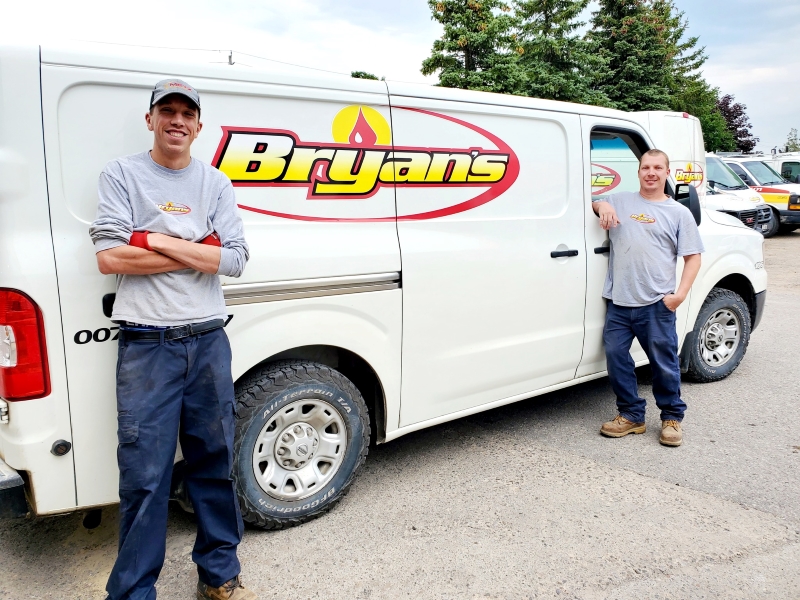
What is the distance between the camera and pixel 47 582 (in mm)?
2652

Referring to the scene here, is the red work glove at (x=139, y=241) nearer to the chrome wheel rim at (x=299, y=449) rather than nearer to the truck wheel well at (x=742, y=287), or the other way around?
the chrome wheel rim at (x=299, y=449)

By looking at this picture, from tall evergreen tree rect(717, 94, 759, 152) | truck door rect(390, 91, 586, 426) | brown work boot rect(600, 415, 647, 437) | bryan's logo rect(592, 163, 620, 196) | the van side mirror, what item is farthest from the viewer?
tall evergreen tree rect(717, 94, 759, 152)

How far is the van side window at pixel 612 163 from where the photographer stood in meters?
4.42

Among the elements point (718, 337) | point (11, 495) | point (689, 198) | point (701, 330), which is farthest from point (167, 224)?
point (718, 337)

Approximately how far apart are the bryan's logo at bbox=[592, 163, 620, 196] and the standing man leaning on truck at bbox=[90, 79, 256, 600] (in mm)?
2972

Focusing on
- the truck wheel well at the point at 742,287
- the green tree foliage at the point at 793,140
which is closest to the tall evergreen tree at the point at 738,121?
the green tree foliage at the point at 793,140

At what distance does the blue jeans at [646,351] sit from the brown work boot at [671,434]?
0.15 feet

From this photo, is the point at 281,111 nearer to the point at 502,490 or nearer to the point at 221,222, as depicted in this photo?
the point at 221,222

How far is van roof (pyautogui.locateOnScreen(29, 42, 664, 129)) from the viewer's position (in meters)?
2.31

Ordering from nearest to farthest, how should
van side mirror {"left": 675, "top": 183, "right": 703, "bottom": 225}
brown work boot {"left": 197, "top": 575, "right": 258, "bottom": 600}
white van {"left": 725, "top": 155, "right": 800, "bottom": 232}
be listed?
brown work boot {"left": 197, "top": 575, "right": 258, "bottom": 600} → van side mirror {"left": 675, "top": 183, "right": 703, "bottom": 225} → white van {"left": 725, "top": 155, "right": 800, "bottom": 232}

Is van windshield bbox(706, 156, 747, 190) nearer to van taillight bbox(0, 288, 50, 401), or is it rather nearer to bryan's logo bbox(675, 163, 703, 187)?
bryan's logo bbox(675, 163, 703, 187)

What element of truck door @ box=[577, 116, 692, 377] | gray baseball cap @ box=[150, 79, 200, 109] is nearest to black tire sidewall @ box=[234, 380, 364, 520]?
gray baseball cap @ box=[150, 79, 200, 109]

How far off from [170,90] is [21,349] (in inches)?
41.0

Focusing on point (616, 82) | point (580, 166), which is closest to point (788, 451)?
point (580, 166)
